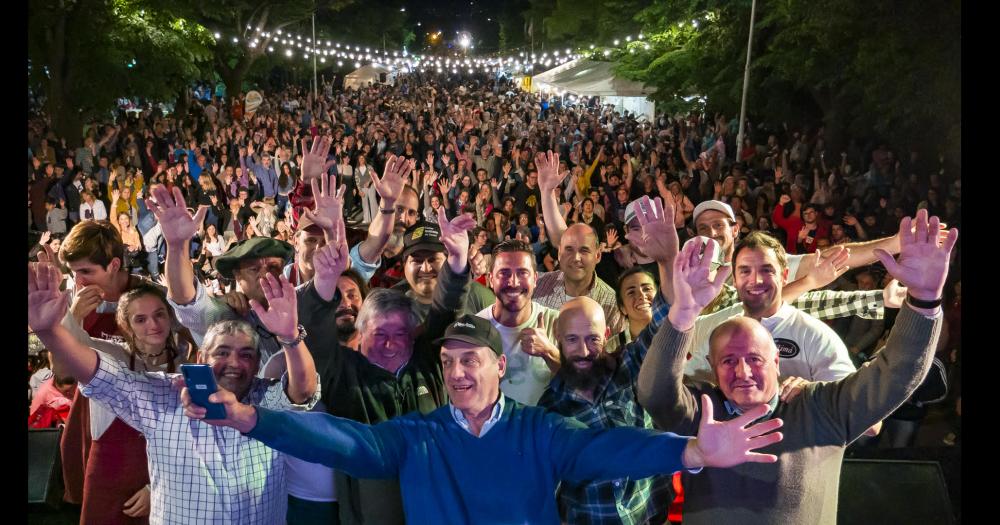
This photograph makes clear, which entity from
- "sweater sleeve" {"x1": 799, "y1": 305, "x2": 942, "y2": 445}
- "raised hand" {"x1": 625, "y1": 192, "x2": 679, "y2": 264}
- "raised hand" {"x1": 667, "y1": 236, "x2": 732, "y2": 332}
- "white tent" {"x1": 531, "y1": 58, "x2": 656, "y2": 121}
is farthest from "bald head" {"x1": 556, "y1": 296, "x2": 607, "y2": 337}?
"white tent" {"x1": 531, "y1": 58, "x2": 656, "y2": 121}

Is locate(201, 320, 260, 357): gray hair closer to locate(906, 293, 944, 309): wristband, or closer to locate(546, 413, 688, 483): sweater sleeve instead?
locate(546, 413, 688, 483): sweater sleeve

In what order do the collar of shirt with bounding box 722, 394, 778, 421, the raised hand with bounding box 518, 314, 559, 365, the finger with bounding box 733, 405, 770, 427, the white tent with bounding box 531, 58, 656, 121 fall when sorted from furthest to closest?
the white tent with bounding box 531, 58, 656, 121, the raised hand with bounding box 518, 314, 559, 365, the collar of shirt with bounding box 722, 394, 778, 421, the finger with bounding box 733, 405, 770, 427

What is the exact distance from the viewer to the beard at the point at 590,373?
356 centimetres

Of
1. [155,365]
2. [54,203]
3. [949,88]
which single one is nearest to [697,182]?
[949,88]

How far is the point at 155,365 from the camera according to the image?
385 cm

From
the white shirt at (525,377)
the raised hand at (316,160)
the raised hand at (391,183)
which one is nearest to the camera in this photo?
the white shirt at (525,377)

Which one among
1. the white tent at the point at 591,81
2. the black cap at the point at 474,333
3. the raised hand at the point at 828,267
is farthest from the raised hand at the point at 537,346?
the white tent at the point at 591,81

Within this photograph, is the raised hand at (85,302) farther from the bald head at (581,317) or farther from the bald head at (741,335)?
the bald head at (741,335)

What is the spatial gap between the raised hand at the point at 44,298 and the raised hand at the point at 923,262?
279 centimetres

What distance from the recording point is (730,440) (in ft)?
8.70

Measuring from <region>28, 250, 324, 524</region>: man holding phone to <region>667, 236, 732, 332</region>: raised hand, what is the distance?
1365 millimetres

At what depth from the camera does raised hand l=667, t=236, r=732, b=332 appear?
9.99 ft
